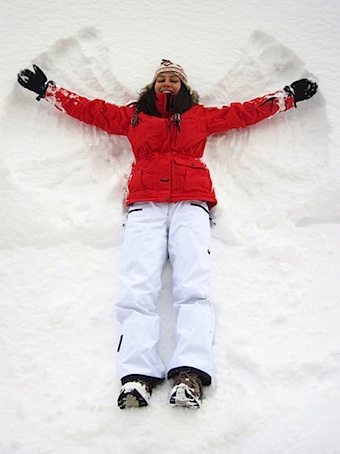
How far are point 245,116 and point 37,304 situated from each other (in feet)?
5.89

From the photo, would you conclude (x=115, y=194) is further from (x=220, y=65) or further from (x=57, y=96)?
(x=220, y=65)

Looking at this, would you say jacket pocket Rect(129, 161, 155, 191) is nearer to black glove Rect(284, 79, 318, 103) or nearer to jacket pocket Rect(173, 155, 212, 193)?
jacket pocket Rect(173, 155, 212, 193)

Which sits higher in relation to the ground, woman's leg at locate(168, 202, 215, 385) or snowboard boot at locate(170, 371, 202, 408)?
woman's leg at locate(168, 202, 215, 385)

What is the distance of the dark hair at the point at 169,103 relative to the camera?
9.30 feet

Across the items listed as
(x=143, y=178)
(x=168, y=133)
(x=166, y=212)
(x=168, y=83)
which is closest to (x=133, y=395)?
(x=166, y=212)

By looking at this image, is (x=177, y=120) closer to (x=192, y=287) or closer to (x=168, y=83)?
(x=168, y=83)

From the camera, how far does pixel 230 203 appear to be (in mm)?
2738

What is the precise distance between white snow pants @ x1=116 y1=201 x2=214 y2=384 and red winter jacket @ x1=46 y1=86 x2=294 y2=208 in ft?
0.34

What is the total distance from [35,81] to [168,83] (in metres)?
0.98

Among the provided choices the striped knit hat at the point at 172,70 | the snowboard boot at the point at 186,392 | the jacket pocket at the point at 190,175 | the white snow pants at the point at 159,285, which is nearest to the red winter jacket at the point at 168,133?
the jacket pocket at the point at 190,175

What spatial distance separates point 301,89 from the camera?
9.57 feet

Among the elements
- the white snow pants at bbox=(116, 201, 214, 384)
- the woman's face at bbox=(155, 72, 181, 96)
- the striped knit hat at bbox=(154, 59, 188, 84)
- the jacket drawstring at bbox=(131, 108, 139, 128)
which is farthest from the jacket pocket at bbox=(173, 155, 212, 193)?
the striped knit hat at bbox=(154, 59, 188, 84)

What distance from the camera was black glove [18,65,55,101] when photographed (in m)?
2.99

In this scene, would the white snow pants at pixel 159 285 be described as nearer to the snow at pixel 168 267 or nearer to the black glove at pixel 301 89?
the snow at pixel 168 267
